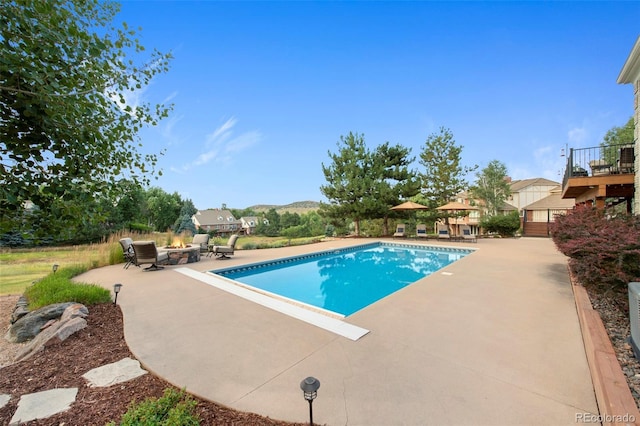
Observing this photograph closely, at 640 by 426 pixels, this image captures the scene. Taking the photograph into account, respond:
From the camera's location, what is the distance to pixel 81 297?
4988 mm

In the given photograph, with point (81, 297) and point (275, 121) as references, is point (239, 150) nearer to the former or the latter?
point (275, 121)

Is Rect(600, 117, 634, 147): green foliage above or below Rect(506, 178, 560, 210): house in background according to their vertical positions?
above

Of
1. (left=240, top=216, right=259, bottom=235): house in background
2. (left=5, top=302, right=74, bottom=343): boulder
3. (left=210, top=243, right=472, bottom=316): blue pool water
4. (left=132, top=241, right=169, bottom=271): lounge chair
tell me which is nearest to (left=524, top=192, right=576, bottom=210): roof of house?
(left=210, top=243, right=472, bottom=316): blue pool water

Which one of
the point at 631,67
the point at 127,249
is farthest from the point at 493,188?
the point at 127,249

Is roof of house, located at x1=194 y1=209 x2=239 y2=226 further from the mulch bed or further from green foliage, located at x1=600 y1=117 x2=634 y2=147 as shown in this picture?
green foliage, located at x1=600 y1=117 x2=634 y2=147

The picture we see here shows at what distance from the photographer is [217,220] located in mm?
48031

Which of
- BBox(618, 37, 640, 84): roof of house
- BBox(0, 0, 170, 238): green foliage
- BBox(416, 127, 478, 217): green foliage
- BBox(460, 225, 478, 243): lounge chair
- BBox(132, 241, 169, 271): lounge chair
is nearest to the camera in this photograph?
BBox(0, 0, 170, 238): green foliage

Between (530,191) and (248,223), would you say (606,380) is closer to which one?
(530,191)

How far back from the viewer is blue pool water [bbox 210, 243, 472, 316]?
695 cm

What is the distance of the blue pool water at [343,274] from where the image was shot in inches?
274

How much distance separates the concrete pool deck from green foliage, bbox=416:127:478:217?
14351mm

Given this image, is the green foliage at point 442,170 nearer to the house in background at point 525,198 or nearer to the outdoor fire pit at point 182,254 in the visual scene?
the house in background at point 525,198

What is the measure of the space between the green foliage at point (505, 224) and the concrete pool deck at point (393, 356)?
1264 centimetres

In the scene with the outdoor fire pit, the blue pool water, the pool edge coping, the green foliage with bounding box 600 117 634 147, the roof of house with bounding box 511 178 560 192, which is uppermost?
the green foliage with bounding box 600 117 634 147
